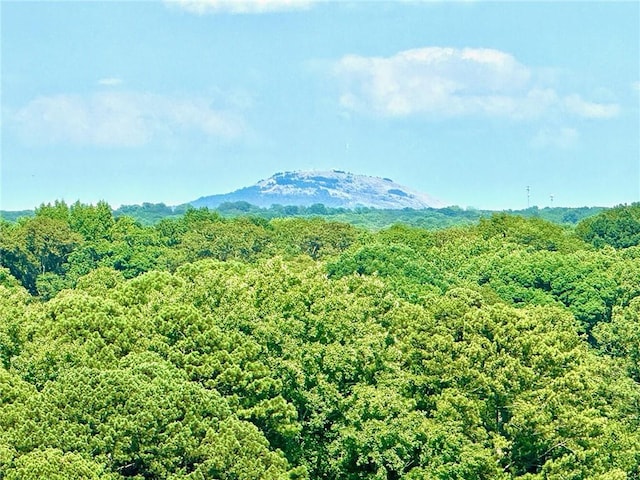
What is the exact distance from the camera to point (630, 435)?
51625 millimetres

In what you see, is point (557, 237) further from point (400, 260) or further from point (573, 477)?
point (573, 477)

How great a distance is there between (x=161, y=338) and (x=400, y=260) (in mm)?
42328

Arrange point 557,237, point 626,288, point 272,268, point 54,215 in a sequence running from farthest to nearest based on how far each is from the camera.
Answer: point 54,215 < point 557,237 < point 626,288 < point 272,268

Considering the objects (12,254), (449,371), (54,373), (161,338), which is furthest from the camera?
(12,254)

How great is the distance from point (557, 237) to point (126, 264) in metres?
47.7

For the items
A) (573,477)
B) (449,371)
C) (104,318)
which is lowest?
(573,477)

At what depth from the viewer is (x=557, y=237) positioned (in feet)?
409

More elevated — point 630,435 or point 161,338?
point 161,338

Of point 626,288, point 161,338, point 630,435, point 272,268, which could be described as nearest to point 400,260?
point 626,288

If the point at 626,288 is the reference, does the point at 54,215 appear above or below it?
above

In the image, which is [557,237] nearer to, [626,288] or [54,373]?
[626,288]

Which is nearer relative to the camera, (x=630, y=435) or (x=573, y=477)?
(x=573, y=477)

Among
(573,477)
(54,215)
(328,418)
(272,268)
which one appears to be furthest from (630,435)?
(54,215)

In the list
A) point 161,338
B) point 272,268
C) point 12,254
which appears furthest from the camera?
point 12,254
